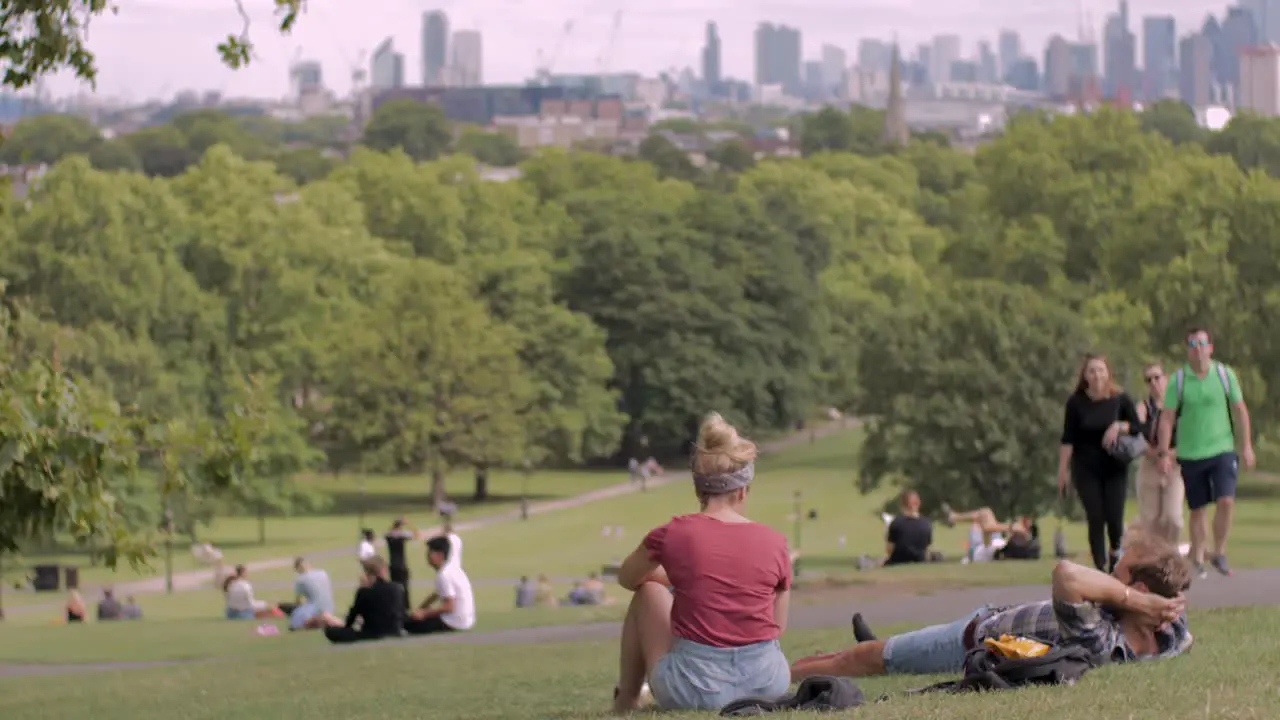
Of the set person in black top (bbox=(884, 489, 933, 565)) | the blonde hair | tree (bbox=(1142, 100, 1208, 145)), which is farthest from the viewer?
tree (bbox=(1142, 100, 1208, 145))

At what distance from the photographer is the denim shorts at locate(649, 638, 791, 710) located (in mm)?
10547

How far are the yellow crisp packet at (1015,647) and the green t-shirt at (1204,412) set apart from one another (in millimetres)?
6747

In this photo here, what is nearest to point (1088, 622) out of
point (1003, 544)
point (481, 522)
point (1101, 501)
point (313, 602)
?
point (1101, 501)

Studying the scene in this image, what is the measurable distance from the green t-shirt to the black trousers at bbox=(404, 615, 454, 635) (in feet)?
24.0

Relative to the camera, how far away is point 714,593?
10.4 meters

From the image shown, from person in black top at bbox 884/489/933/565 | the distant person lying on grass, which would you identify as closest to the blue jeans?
person in black top at bbox 884/489/933/565

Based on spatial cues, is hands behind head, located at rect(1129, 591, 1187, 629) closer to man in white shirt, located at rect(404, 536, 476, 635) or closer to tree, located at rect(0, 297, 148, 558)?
tree, located at rect(0, 297, 148, 558)

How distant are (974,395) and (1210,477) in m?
40.3

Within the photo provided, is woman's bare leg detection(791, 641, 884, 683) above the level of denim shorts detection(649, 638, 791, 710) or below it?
below

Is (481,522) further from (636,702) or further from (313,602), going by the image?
(636,702)

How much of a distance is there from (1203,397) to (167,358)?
56908 millimetres

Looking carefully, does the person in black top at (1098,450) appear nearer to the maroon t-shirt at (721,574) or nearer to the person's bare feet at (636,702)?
the person's bare feet at (636,702)

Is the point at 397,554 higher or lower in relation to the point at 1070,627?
lower

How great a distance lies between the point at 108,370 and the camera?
214 ft
